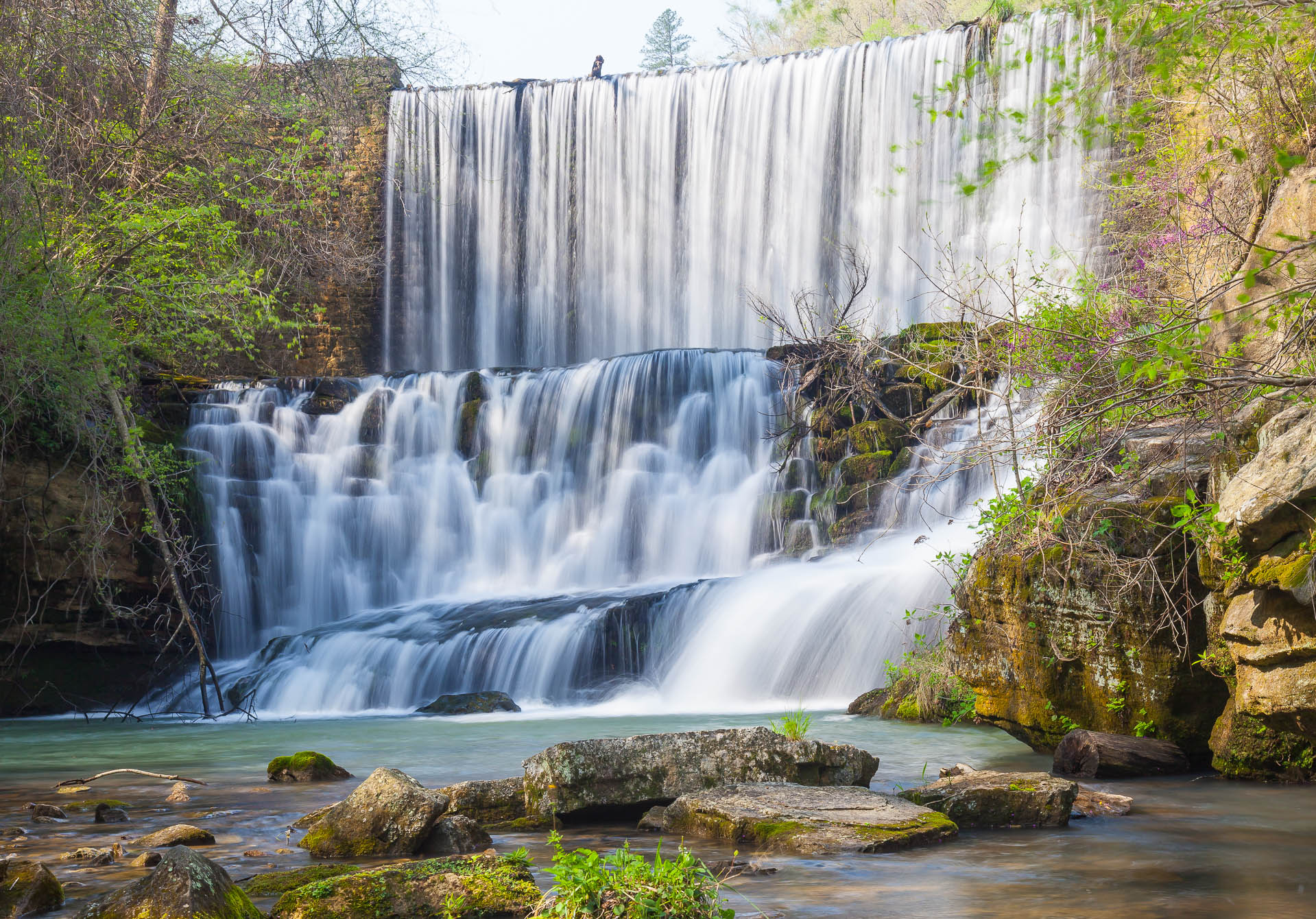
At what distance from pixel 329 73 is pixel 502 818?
16.9 ft

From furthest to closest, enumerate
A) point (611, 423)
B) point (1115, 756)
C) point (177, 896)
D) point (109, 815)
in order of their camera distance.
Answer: point (611, 423) < point (1115, 756) < point (109, 815) < point (177, 896)

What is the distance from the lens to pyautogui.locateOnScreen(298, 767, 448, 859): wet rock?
4895mm

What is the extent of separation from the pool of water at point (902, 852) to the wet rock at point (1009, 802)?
10 cm

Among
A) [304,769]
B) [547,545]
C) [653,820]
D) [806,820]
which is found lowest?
[304,769]

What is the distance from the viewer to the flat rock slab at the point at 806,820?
16.1 feet

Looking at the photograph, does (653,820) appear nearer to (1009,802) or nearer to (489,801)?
(489,801)

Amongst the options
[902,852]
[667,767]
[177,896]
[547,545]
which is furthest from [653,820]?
[547,545]

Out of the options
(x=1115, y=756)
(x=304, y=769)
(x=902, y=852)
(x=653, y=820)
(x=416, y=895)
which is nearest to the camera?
(x=416, y=895)

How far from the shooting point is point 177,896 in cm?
343

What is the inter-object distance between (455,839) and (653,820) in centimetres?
94

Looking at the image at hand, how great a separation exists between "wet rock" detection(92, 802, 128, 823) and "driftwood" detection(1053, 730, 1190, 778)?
16.5 feet

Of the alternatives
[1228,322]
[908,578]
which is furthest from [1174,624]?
[908,578]

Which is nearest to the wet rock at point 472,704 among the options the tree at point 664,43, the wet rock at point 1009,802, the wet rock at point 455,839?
the wet rock at point 455,839

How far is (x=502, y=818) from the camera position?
18.4 ft
